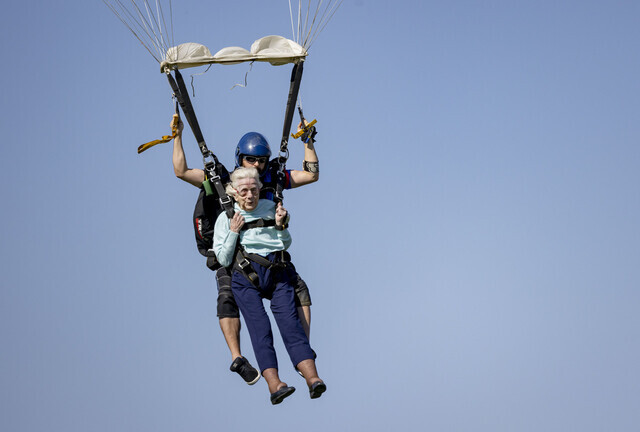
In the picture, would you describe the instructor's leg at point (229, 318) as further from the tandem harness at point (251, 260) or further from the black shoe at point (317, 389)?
the black shoe at point (317, 389)

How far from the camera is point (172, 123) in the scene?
10.5 m

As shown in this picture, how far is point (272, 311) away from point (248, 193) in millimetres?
1345

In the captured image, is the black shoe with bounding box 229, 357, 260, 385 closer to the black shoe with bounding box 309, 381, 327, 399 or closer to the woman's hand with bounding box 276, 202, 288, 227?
the black shoe with bounding box 309, 381, 327, 399

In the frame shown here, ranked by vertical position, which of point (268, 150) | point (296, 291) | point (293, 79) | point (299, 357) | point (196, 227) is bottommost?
point (299, 357)

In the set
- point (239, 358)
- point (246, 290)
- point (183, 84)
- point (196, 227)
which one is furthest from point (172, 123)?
point (239, 358)

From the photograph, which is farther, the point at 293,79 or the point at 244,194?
the point at 293,79

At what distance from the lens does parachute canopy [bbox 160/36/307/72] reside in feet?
35.4

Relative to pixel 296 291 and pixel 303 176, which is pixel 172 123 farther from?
pixel 296 291

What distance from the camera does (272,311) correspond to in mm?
10320

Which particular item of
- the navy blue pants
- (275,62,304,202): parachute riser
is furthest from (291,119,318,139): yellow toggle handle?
the navy blue pants

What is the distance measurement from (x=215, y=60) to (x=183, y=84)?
1.69ft

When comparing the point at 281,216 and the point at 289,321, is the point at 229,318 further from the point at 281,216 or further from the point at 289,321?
the point at 281,216

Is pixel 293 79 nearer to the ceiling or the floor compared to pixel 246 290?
nearer to the ceiling

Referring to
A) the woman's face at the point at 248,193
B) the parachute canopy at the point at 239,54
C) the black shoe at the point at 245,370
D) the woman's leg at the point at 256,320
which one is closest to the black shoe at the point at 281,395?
the woman's leg at the point at 256,320
